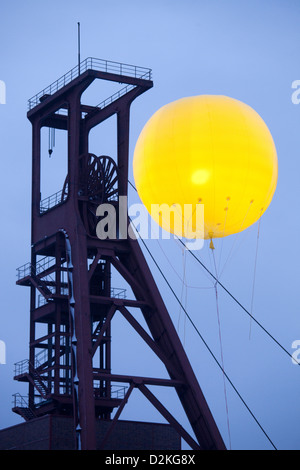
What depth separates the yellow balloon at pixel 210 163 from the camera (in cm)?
3166

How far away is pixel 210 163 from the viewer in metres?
31.6

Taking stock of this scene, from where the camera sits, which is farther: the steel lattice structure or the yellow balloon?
the steel lattice structure

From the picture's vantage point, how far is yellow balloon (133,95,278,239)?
3166 cm

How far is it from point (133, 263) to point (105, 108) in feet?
20.6

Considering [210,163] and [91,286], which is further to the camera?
[91,286]

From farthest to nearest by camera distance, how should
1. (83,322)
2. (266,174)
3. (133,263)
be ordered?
(133,263) → (83,322) → (266,174)

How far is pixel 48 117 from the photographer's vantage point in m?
52.9

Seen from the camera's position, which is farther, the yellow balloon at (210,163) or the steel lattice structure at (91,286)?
the steel lattice structure at (91,286)

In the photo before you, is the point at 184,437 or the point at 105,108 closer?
the point at 184,437
